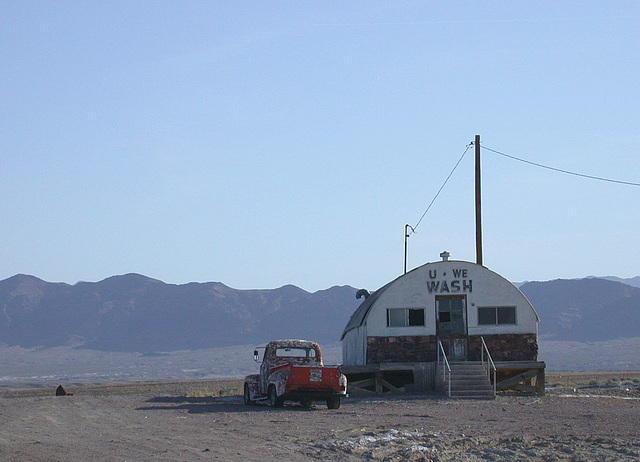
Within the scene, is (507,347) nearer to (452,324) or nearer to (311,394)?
(452,324)

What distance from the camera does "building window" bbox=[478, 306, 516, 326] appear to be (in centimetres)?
3634

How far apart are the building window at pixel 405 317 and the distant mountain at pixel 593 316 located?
140 meters

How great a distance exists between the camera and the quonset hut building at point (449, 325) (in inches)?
1411

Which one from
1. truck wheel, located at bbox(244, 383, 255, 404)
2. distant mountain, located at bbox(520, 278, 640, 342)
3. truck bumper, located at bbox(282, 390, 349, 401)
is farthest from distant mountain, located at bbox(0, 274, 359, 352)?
truck bumper, located at bbox(282, 390, 349, 401)

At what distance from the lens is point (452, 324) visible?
119ft

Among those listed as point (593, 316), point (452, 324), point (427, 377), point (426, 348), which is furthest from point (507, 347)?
point (593, 316)

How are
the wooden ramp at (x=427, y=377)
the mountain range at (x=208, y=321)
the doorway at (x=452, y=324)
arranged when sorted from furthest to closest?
the mountain range at (x=208, y=321) → the doorway at (x=452, y=324) → the wooden ramp at (x=427, y=377)

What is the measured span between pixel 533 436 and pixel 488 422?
3225mm

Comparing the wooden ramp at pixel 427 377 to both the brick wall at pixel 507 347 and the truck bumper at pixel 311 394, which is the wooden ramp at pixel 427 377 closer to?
the brick wall at pixel 507 347

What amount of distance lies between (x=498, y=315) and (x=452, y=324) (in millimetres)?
1790

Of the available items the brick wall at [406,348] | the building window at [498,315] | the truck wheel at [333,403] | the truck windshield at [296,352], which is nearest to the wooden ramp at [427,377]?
the brick wall at [406,348]

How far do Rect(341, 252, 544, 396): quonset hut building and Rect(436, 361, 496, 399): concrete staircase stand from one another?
1.20 meters

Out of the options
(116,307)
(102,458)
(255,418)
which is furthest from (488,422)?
(116,307)

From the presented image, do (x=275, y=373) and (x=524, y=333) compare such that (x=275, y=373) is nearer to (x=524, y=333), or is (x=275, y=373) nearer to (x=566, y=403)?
(x=566, y=403)
